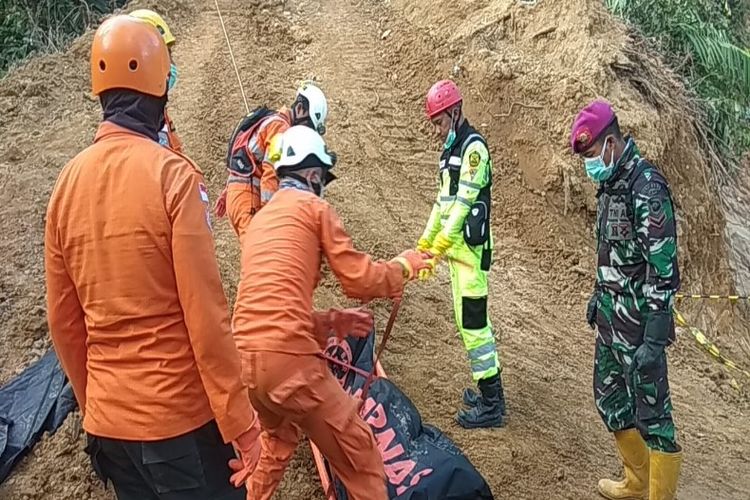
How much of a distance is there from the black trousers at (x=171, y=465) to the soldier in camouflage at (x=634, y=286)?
8.10 ft

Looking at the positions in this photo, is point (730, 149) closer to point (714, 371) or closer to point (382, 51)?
point (714, 371)

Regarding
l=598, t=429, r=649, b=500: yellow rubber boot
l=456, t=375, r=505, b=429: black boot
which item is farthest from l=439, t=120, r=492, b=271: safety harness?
l=598, t=429, r=649, b=500: yellow rubber boot

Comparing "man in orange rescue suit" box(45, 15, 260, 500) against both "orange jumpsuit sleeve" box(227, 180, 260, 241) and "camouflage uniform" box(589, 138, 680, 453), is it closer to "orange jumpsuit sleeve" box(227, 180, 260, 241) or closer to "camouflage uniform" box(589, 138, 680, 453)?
"camouflage uniform" box(589, 138, 680, 453)

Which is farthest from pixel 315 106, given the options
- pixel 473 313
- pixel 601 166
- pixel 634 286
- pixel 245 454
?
pixel 245 454

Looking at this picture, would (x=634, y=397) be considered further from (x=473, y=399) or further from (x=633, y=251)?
(x=473, y=399)

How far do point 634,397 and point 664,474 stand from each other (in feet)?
1.53

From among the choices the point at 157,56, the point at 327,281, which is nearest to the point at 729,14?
the point at 327,281

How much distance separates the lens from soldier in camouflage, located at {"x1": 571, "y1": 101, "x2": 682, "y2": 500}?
169 inches

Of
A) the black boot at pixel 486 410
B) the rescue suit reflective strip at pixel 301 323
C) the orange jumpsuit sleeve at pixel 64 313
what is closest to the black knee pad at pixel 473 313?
the black boot at pixel 486 410

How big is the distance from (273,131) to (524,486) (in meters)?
2.80

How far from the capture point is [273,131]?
17.4 feet

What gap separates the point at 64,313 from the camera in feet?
9.38

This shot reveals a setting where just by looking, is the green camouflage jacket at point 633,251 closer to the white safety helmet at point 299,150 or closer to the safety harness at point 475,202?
the safety harness at point 475,202

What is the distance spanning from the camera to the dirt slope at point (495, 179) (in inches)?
225
